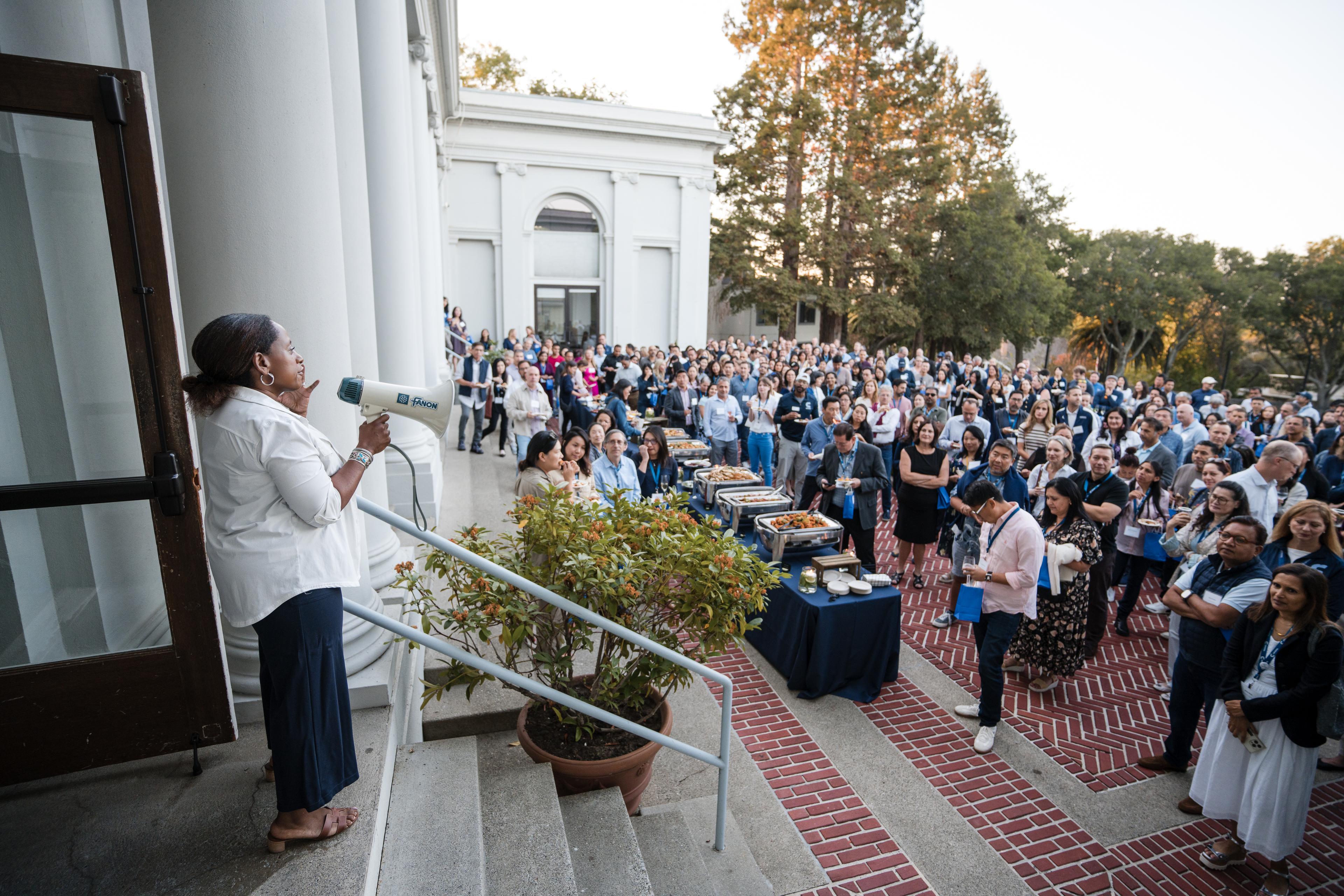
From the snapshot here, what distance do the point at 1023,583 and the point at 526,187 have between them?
24792 mm

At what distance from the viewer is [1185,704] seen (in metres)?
5.04

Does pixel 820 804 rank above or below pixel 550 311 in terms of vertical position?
below

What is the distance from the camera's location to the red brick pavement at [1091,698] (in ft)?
17.6

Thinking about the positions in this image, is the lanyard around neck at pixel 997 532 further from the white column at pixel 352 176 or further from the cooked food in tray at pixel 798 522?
the white column at pixel 352 176

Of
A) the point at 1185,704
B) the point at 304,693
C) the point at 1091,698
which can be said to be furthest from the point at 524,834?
the point at 1091,698

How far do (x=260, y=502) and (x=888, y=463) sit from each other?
10360mm

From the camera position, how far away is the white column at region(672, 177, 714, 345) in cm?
2834

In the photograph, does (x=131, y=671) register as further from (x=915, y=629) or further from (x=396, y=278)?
(x=915, y=629)

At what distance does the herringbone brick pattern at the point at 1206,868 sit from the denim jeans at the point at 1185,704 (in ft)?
1.63

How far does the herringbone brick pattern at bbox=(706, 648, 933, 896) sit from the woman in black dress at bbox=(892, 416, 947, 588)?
2885 mm

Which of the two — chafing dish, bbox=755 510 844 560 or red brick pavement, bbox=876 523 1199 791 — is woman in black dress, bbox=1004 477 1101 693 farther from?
chafing dish, bbox=755 510 844 560

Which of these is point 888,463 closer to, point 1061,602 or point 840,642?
point 1061,602

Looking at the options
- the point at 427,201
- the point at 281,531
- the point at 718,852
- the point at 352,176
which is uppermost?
the point at 427,201

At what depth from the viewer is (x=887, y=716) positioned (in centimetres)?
591
